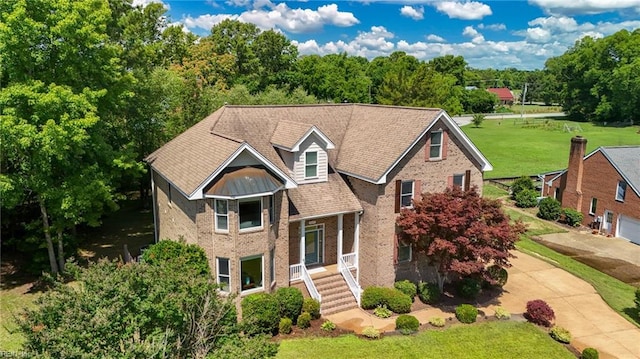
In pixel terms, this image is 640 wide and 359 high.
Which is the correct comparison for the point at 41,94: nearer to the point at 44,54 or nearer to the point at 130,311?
the point at 44,54

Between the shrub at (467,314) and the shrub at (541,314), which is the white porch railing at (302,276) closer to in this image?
the shrub at (467,314)

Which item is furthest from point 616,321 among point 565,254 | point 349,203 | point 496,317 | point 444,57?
point 444,57

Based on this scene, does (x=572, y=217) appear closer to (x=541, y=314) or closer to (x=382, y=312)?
(x=541, y=314)

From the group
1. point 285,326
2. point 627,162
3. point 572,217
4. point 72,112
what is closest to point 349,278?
point 285,326

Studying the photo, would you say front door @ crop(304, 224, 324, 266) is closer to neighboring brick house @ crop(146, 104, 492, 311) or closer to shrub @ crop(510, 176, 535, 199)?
neighboring brick house @ crop(146, 104, 492, 311)

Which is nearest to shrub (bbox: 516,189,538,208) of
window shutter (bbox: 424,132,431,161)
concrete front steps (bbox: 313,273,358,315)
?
window shutter (bbox: 424,132,431,161)

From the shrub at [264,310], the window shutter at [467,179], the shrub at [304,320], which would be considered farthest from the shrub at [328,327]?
the window shutter at [467,179]
